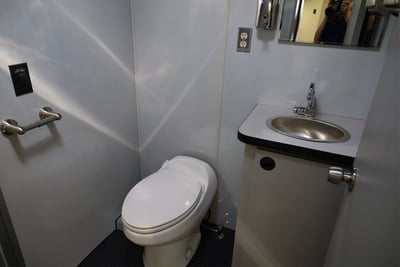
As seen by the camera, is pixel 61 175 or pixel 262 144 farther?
pixel 61 175

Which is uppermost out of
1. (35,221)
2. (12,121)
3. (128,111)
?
(12,121)

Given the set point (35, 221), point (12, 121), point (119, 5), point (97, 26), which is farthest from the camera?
point (119, 5)

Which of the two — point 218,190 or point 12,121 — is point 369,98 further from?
point 12,121

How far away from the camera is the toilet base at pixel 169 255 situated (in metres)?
1.40

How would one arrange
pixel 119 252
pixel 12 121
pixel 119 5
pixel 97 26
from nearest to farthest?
pixel 12 121 → pixel 97 26 → pixel 119 5 → pixel 119 252

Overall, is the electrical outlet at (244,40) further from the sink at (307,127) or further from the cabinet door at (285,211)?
the cabinet door at (285,211)

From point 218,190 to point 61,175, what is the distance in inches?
36.3

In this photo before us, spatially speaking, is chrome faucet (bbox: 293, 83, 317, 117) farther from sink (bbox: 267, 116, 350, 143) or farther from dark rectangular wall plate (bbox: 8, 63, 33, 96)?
dark rectangular wall plate (bbox: 8, 63, 33, 96)

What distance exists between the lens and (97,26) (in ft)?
4.31

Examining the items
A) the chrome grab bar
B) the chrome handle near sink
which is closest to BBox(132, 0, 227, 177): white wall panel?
the chrome grab bar

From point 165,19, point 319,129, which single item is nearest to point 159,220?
point 319,129

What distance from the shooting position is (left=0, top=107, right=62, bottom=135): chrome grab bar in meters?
0.97

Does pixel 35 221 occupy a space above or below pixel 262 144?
below

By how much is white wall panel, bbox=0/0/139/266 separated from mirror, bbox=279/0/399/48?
886 mm
